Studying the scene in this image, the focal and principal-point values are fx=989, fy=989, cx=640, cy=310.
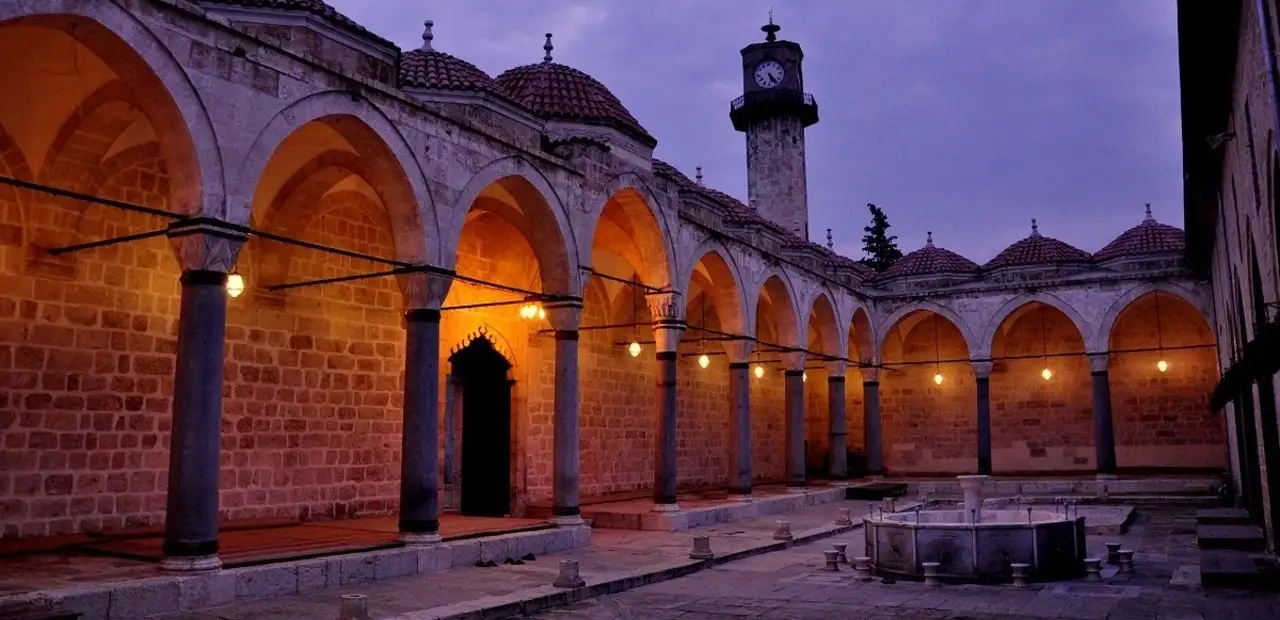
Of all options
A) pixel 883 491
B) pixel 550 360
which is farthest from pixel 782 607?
pixel 883 491

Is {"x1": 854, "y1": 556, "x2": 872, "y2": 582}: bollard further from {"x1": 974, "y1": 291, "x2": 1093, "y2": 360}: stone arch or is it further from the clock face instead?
the clock face

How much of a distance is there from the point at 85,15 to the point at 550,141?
6.71 meters

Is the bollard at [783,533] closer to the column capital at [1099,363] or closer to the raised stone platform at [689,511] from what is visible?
the raised stone platform at [689,511]

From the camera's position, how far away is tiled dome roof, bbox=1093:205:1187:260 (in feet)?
73.0

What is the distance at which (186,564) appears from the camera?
7.98 metres

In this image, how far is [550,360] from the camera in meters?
16.4

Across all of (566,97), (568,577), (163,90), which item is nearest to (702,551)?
(568,577)

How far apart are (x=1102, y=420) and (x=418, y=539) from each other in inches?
655

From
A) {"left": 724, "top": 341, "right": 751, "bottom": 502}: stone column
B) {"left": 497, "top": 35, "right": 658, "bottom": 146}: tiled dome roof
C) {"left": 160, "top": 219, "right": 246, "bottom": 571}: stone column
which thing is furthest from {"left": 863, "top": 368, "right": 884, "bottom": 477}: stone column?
{"left": 160, "top": 219, "right": 246, "bottom": 571}: stone column

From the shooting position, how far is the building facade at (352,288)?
8.57 metres

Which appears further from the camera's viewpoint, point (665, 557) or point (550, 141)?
point (550, 141)

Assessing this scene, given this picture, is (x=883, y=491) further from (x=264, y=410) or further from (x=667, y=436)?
(x=264, y=410)

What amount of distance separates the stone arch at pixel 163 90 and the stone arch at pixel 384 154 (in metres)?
0.73

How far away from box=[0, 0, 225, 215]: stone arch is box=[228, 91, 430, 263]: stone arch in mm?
731
